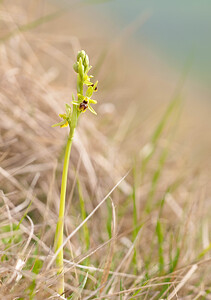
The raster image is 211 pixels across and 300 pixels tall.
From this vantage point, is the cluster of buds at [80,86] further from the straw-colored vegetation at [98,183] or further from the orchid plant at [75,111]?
the straw-colored vegetation at [98,183]

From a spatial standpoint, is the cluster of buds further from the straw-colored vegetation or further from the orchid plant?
the straw-colored vegetation

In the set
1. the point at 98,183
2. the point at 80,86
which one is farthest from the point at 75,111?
the point at 98,183

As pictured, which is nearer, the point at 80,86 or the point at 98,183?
the point at 80,86

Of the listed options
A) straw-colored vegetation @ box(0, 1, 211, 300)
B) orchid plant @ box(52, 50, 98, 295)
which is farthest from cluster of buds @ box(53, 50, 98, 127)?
straw-colored vegetation @ box(0, 1, 211, 300)

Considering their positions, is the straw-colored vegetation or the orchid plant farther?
the straw-colored vegetation

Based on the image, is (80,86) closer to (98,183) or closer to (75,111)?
(75,111)

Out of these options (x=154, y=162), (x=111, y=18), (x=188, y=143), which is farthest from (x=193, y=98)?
(x=154, y=162)

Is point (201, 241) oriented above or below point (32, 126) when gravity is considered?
below

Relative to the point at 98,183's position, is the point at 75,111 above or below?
below

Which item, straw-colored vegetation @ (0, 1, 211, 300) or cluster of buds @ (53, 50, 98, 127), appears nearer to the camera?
cluster of buds @ (53, 50, 98, 127)

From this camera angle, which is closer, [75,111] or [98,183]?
[75,111]

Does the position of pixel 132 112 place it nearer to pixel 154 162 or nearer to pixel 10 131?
pixel 154 162
